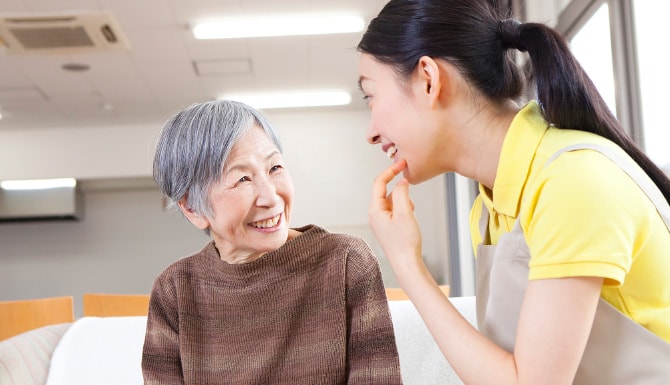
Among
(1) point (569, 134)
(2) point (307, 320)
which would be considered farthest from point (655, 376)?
(2) point (307, 320)

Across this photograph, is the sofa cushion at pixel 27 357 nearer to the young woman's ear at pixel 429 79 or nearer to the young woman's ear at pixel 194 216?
the young woman's ear at pixel 194 216

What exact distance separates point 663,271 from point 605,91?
2744 millimetres

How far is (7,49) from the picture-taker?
5188 mm

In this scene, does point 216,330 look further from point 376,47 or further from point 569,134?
point 569,134

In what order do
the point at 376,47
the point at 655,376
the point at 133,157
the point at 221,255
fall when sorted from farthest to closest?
1. the point at 133,157
2. the point at 221,255
3. the point at 376,47
4. the point at 655,376

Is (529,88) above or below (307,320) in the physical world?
above

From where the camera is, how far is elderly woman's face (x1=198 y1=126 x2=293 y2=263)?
1.45m

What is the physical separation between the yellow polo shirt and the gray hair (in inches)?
22.4

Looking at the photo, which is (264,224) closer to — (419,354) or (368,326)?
(368,326)

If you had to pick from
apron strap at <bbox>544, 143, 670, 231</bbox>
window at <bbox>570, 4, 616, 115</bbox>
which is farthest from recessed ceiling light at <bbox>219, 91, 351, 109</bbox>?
apron strap at <bbox>544, 143, 670, 231</bbox>

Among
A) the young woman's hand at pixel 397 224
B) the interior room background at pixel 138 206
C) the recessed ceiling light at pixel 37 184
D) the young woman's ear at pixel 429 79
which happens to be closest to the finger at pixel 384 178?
the young woman's hand at pixel 397 224

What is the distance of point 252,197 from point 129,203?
7.19 meters

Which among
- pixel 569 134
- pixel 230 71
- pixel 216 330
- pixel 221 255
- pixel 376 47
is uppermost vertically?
pixel 230 71

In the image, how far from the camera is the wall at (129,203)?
7.83m
